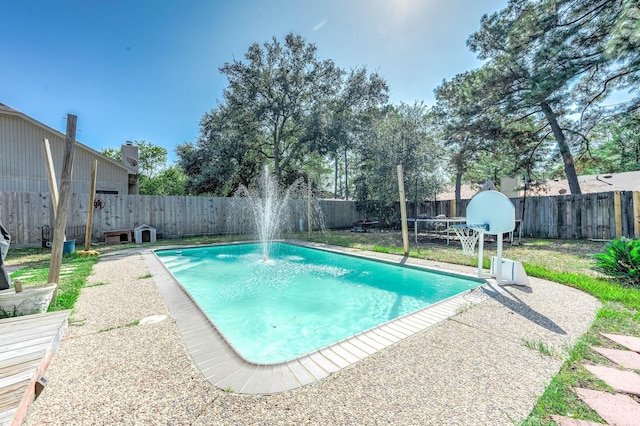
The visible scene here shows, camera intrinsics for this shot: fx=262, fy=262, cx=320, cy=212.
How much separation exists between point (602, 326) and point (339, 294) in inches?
126

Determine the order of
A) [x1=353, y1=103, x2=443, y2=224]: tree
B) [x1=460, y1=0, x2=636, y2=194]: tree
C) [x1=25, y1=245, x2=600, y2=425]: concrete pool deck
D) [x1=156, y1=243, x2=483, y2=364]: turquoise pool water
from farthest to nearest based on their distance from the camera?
[x1=353, y1=103, x2=443, y2=224]: tree → [x1=460, y1=0, x2=636, y2=194]: tree → [x1=156, y1=243, x2=483, y2=364]: turquoise pool water → [x1=25, y1=245, x2=600, y2=425]: concrete pool deck

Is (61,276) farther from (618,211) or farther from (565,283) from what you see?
(618,211)

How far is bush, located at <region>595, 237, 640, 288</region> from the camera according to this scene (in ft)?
12.7

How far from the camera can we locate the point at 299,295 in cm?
465

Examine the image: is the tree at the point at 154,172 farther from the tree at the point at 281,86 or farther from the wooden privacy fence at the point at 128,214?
the wooden privacy fence at the point at 128,214

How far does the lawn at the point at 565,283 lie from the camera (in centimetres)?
153

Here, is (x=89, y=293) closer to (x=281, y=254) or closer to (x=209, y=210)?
(x=281, y=254)

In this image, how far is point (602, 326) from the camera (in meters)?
2.49

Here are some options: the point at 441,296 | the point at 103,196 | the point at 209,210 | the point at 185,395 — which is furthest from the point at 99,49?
the point at 441,296

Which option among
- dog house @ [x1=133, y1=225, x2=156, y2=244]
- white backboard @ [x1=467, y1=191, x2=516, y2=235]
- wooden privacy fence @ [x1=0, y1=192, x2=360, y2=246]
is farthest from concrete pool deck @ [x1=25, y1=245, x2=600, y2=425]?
wooden privacy fence @ [x1=0, y1=192, x2=360, y2=246]

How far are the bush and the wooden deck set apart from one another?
6.29 metres

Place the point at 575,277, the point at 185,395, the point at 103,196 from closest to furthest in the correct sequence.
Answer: the point at 185,395
the point at 575,277
the point at 103,196

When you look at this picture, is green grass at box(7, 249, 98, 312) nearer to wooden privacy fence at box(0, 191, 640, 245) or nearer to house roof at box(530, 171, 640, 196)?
wooden privacy fence at box(0, 191, 640, 245)

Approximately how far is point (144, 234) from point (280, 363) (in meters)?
9.58
